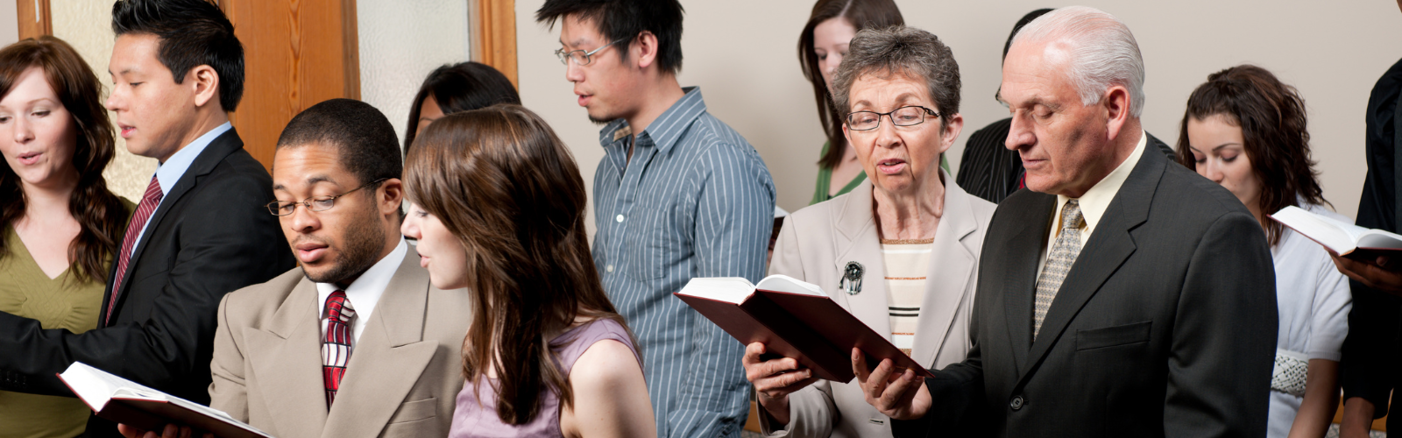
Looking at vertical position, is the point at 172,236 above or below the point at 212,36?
below

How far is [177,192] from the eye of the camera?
189 centimetres

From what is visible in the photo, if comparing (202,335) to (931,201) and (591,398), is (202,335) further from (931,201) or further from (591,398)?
(931,201)

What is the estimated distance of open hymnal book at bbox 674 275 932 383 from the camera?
4.00ft

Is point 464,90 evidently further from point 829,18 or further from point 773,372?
point 773,372

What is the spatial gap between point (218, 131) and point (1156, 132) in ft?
8.51

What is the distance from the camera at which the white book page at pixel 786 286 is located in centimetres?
121

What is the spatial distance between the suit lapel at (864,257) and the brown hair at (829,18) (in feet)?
2.83

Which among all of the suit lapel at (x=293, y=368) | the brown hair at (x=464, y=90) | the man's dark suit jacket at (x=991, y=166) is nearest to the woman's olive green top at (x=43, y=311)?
the suit lapel at (x=293, y=368)

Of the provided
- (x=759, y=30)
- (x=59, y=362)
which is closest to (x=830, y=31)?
(x=759, y=30)

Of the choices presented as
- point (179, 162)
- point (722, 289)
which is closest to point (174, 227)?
point (179, 162)

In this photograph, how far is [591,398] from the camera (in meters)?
1.29

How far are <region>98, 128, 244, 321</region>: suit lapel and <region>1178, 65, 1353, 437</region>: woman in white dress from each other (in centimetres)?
212

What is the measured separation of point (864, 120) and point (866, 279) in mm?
295

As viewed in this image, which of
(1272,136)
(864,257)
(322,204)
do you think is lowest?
(864,257)
